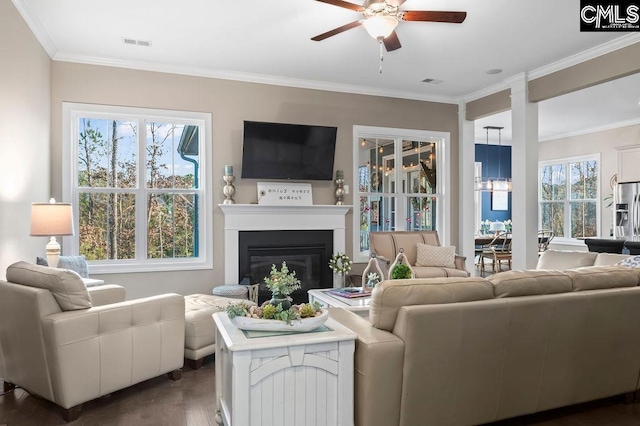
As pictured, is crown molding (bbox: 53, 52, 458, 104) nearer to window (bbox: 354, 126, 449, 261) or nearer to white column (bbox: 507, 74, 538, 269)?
window (bbox: 354, 126, 449, 261)

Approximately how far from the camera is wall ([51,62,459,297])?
487 cm

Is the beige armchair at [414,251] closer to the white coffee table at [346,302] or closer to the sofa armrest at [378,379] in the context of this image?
the white coffee table at [346,302]

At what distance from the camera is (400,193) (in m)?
6.53

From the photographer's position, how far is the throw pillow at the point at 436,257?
219 inches

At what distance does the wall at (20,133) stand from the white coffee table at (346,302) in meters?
2.53

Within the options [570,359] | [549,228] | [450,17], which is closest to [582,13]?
[450,17]

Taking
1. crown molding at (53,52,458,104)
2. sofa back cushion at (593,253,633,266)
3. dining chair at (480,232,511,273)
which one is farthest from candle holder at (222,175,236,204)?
dining chair at (480,232,511,273)

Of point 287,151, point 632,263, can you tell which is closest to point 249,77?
point 287,151

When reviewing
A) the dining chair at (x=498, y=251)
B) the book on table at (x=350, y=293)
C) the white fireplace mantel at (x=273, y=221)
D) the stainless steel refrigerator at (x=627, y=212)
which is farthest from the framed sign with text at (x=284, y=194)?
the stainless steel refrigerator at (x=627, y=212)

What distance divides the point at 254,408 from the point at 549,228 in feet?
32.0

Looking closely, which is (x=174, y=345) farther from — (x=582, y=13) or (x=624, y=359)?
(x=582, y=13)

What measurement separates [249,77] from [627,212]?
22.4 ft

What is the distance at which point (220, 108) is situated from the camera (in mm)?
5395

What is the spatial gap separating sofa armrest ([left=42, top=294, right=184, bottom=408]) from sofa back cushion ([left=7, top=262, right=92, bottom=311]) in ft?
0.18
